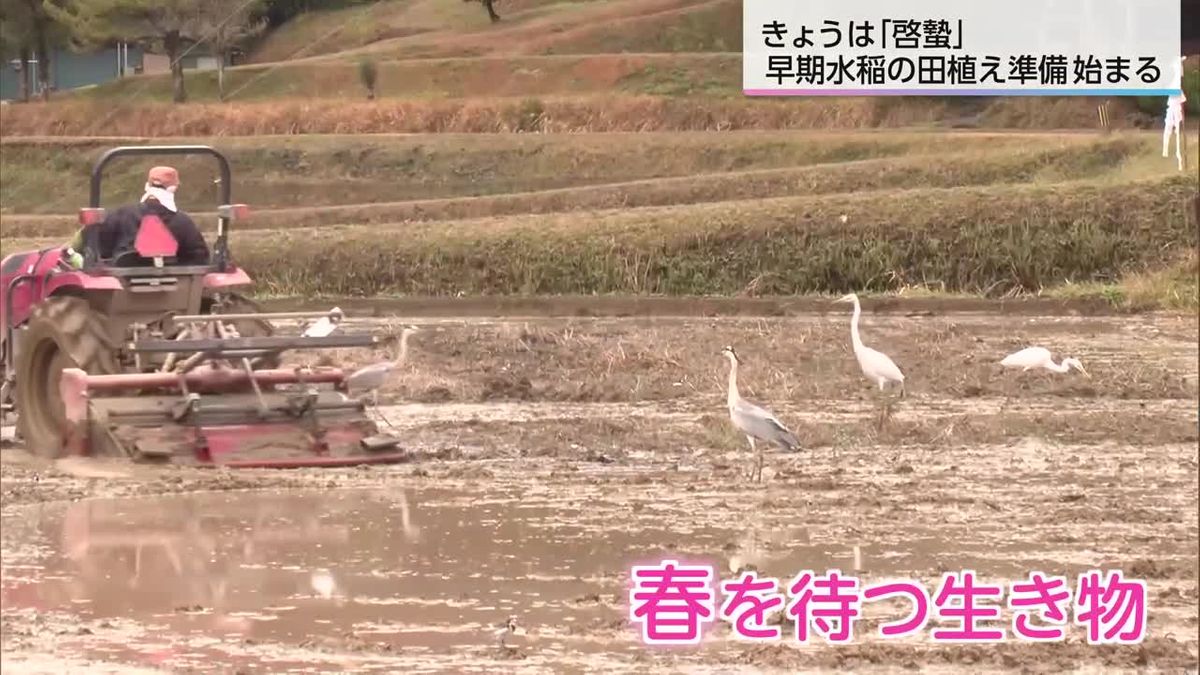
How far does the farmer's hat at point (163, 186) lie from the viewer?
10250mm

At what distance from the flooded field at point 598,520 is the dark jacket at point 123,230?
1193 millimetres

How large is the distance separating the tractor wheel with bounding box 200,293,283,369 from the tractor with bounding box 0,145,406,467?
0.01 metres

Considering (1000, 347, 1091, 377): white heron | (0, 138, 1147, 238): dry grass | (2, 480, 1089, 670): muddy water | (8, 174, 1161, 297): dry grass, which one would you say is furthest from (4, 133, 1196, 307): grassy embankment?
(2, 480, 1089, 670): muddy water

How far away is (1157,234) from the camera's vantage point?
2089cm

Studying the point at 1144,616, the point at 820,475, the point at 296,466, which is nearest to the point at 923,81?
the point at 820,475

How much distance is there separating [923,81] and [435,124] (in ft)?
97.2

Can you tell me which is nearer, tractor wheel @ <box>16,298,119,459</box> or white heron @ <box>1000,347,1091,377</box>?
tractor wheel @ <box>16,298,119,459</box>

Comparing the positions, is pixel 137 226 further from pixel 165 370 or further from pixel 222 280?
pixel 165 370

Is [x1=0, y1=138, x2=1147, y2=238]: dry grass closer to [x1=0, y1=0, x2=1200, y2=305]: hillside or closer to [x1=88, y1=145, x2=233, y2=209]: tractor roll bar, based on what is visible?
[x1=0, y1=0, x2=1200, y2=305]: hillside

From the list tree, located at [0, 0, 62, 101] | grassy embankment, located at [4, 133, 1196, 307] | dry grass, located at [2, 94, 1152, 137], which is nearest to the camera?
grassy embankment, located at [4, 133, 1196, 307]

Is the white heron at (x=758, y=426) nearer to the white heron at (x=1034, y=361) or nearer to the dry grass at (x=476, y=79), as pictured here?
the white heron at (x=1034, y=361)

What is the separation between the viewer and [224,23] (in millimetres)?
45000
